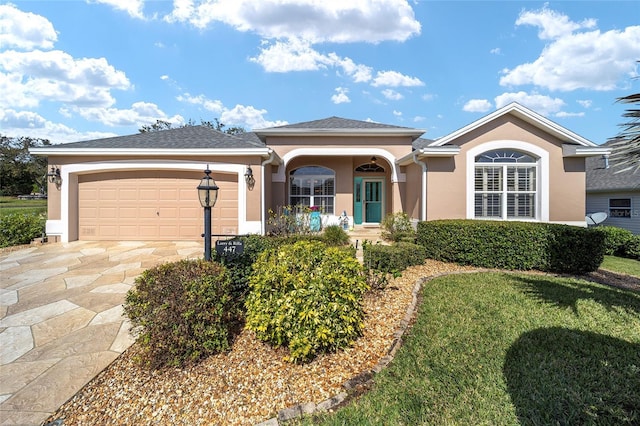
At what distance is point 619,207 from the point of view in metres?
13.4

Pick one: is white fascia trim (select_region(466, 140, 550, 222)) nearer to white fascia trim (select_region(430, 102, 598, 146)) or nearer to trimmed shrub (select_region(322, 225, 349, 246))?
white fascia trim (select_region(430, 102, 598, 146))

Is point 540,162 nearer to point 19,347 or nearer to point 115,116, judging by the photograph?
point 19,347

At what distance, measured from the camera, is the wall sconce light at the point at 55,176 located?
877 cm

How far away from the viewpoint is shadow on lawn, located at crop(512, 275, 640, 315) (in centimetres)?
436

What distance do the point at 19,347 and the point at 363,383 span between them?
4183mm

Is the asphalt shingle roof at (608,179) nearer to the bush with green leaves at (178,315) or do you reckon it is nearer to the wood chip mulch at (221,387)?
the wood chip mulch at (221,387)

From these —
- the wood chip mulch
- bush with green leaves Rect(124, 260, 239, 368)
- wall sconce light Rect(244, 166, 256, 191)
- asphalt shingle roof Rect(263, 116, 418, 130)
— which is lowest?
the wood chip mulch

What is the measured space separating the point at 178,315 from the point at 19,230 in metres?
10.2

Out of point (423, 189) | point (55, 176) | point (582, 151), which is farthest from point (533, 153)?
point (55, 176)

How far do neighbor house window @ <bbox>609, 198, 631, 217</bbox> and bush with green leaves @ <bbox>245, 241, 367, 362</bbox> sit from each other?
17.6 m

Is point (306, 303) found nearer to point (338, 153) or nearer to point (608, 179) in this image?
point (338, 153)

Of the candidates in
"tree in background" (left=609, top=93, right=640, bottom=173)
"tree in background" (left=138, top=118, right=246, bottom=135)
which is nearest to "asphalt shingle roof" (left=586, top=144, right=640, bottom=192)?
"tree in background" (left=609, top=93, right=640, bottom=173)

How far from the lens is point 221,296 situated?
3.09 metres

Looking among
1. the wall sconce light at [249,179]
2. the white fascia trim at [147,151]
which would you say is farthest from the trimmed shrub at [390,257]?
the white fascia trim at [147,151]
